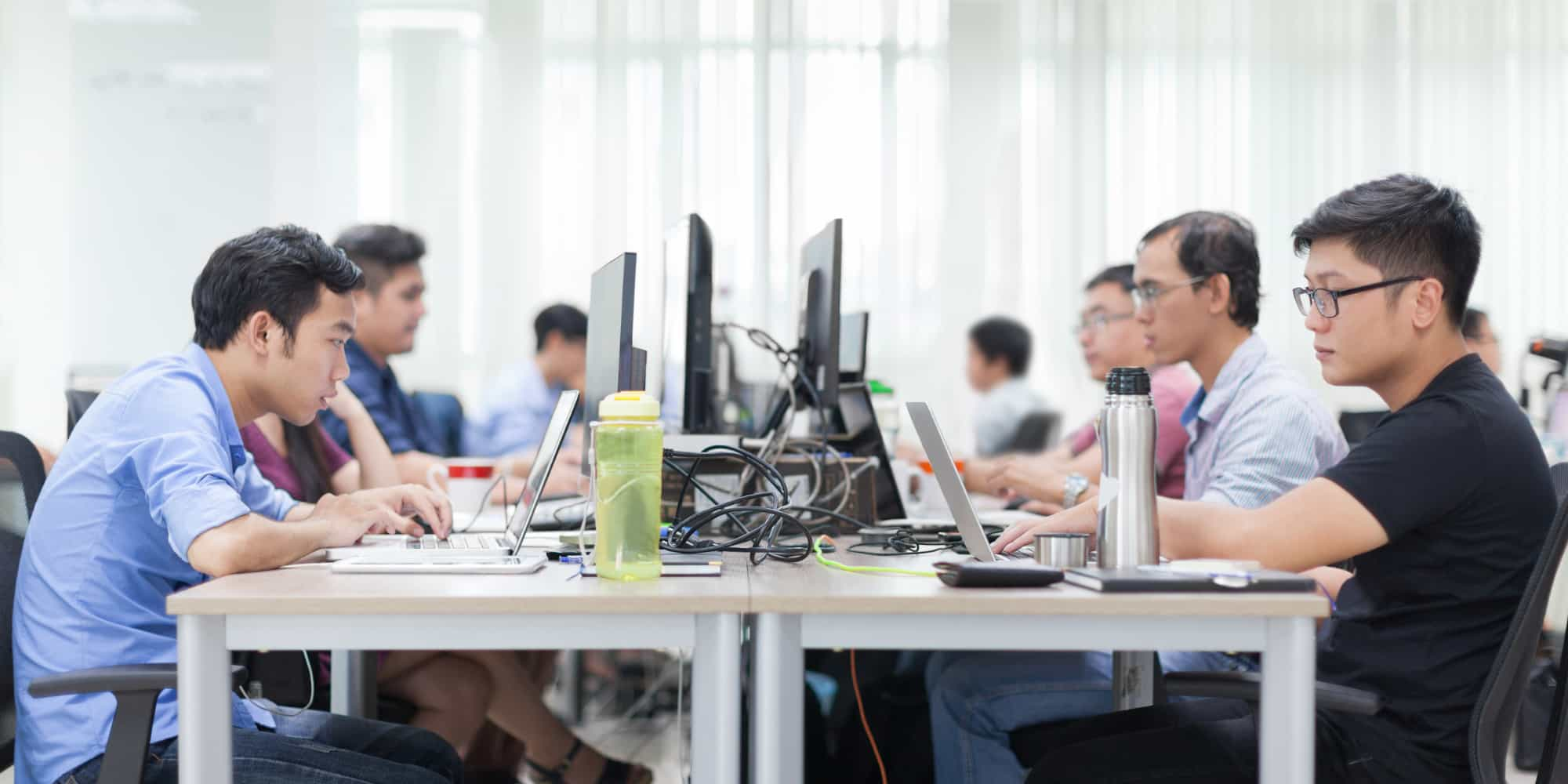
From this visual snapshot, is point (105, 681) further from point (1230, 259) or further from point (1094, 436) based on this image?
point (1094, 436)

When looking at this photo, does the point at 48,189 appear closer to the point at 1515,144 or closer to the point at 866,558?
the point at 866,558

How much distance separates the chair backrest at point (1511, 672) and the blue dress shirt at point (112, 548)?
1.43 meters

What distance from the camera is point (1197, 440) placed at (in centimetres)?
224

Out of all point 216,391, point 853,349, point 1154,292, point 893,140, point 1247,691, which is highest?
point 893,140

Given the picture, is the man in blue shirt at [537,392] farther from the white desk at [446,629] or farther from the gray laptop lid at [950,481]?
the white desk at [446,629]

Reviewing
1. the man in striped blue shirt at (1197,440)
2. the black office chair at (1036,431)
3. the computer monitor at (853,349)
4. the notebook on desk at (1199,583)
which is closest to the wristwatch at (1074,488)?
the man in striped blue shirt at (1197,440)

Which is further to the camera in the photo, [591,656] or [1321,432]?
[591,656]

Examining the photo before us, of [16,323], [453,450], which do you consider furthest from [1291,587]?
[16,323]

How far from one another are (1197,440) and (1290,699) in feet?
3.46

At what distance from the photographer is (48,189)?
459 cm

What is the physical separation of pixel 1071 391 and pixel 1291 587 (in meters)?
4.07

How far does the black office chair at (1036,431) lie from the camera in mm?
4684

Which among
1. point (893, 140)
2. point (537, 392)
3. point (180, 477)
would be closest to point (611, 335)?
point (180, 477)

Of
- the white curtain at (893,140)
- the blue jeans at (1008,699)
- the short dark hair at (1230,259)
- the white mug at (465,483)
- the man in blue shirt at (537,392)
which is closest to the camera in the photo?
the blue jeans at (1008,699)
